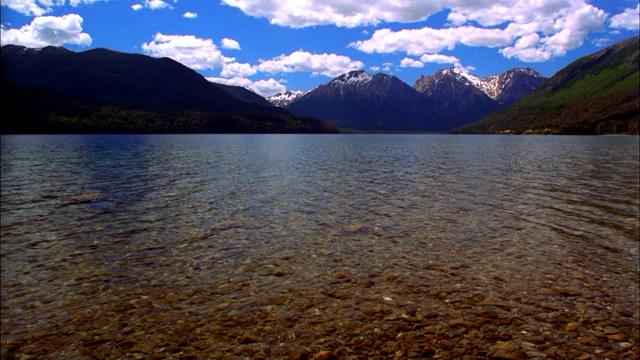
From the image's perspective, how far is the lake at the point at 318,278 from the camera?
11680 millimetres

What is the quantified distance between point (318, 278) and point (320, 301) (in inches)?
86.1

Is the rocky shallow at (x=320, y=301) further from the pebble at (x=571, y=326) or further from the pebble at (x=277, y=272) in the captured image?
the pebble at (x=277, y=272)

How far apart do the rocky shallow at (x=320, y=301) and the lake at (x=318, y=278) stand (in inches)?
2.9

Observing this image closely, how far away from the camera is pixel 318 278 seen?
54.3 ft

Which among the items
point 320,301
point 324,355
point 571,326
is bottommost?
point 324,355

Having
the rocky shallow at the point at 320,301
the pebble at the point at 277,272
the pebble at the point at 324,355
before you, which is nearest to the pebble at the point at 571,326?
the rocky shallow at the point at 320,301

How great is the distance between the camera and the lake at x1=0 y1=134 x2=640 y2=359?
38.3 feet

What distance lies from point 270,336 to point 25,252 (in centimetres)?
1525

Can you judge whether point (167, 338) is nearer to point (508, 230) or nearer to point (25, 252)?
point (25, 252)

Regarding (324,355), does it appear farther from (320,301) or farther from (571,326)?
(571,326)

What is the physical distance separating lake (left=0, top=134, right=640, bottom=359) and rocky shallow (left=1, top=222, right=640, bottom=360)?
7 cm

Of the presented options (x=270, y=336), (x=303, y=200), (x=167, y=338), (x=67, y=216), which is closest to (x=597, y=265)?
(x=270, y=336)

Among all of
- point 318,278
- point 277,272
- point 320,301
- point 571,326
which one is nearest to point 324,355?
point 320,301

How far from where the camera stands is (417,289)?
1534 cm
